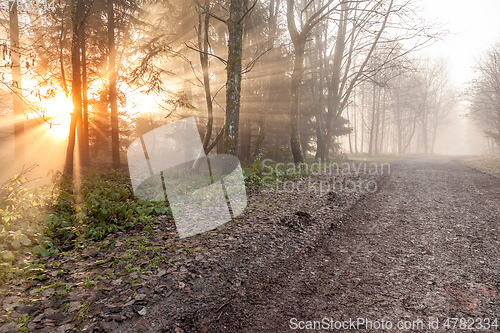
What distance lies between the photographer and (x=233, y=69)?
9.52 metres

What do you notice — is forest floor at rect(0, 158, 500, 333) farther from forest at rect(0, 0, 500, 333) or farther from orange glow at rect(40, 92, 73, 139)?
orange glow at rect(40, 92, 73, 139)

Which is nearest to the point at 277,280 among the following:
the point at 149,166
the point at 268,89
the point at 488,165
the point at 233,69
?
the point at 233,69

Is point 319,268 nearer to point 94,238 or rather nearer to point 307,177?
point 94,238

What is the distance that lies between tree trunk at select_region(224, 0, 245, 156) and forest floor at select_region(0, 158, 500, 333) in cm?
408

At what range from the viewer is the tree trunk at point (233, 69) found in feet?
30.6

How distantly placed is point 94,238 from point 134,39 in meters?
15.1

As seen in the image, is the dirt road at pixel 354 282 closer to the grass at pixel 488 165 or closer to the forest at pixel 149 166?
the forest at pixel 149 166

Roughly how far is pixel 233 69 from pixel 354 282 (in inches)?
314

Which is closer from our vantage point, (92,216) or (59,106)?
(92,216)

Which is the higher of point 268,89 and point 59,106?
point 268,89

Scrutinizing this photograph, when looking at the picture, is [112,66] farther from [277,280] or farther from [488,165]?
[488,165]

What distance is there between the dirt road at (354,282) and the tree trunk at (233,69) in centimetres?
445

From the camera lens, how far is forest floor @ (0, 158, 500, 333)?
3037 millimetres

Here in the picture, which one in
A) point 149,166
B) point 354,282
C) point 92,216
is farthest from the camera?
point 149,166
